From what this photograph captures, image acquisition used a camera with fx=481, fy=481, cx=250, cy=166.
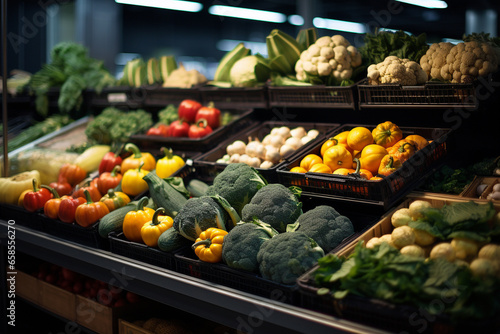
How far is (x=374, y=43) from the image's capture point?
289 cm

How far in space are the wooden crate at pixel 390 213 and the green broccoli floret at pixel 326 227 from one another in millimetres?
94

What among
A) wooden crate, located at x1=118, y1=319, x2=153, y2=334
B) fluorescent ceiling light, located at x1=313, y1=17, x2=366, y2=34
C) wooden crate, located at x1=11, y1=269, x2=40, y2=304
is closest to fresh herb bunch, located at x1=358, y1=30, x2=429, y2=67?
wooden crate, located at x1=118, y1=319, x2=153, y2=334

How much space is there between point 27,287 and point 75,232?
1.05 m

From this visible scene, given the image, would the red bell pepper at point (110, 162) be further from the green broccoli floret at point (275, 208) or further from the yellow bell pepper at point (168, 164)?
the green broccoli floret at point (275, 208)

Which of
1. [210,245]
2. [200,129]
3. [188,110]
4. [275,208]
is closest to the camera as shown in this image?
[210,245]

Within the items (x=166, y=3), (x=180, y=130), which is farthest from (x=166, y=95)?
(x=166, y=3)

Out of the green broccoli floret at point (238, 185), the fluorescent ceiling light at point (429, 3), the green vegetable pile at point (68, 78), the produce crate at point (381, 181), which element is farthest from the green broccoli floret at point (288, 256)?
the fluorescent ceiling light at point (429, 3)

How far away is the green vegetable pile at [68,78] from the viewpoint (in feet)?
16.2

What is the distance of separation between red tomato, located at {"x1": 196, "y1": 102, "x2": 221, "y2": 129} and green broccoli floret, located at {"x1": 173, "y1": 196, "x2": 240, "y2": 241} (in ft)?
3.93

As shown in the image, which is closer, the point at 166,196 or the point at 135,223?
the point at 135,223

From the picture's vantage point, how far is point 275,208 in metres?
2.38

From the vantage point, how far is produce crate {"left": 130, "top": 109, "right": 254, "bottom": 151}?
341cm

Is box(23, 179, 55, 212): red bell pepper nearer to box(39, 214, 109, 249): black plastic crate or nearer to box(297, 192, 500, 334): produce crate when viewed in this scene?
box(39, 214, 109, 249): black plastic crate

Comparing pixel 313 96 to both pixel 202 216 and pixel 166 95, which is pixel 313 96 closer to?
pixel 202 216
